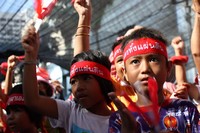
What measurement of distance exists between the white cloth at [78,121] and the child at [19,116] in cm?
47

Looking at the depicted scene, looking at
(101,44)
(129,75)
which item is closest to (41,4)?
(129,75)

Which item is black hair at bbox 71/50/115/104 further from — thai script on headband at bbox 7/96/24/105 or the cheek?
thai script on headband at bbox 7/96/24/105

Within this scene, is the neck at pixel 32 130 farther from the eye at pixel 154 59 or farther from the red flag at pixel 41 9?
the eye at pixel 154 59

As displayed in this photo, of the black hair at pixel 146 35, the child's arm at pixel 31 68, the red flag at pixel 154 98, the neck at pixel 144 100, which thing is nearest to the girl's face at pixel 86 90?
the child's arm at pixel 31 68

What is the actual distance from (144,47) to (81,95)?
1.56 ft

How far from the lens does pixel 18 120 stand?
8.43 feet

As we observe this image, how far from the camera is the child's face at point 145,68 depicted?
171 cm

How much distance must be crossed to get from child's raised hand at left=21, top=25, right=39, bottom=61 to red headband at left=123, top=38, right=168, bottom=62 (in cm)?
43

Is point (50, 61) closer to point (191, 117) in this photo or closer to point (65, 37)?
point (65, 37)

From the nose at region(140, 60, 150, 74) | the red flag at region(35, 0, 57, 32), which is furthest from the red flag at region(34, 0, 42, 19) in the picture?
the nose at region(140, 60, 150, 74)

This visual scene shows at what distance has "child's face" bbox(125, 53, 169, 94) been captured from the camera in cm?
171

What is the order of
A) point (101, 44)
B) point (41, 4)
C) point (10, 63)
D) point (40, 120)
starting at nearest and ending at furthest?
point (41, 4) < point (40, 120) < point (10, 63) < point (101, 44)

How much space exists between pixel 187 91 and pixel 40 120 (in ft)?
3.30

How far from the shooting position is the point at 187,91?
233 centimetres
